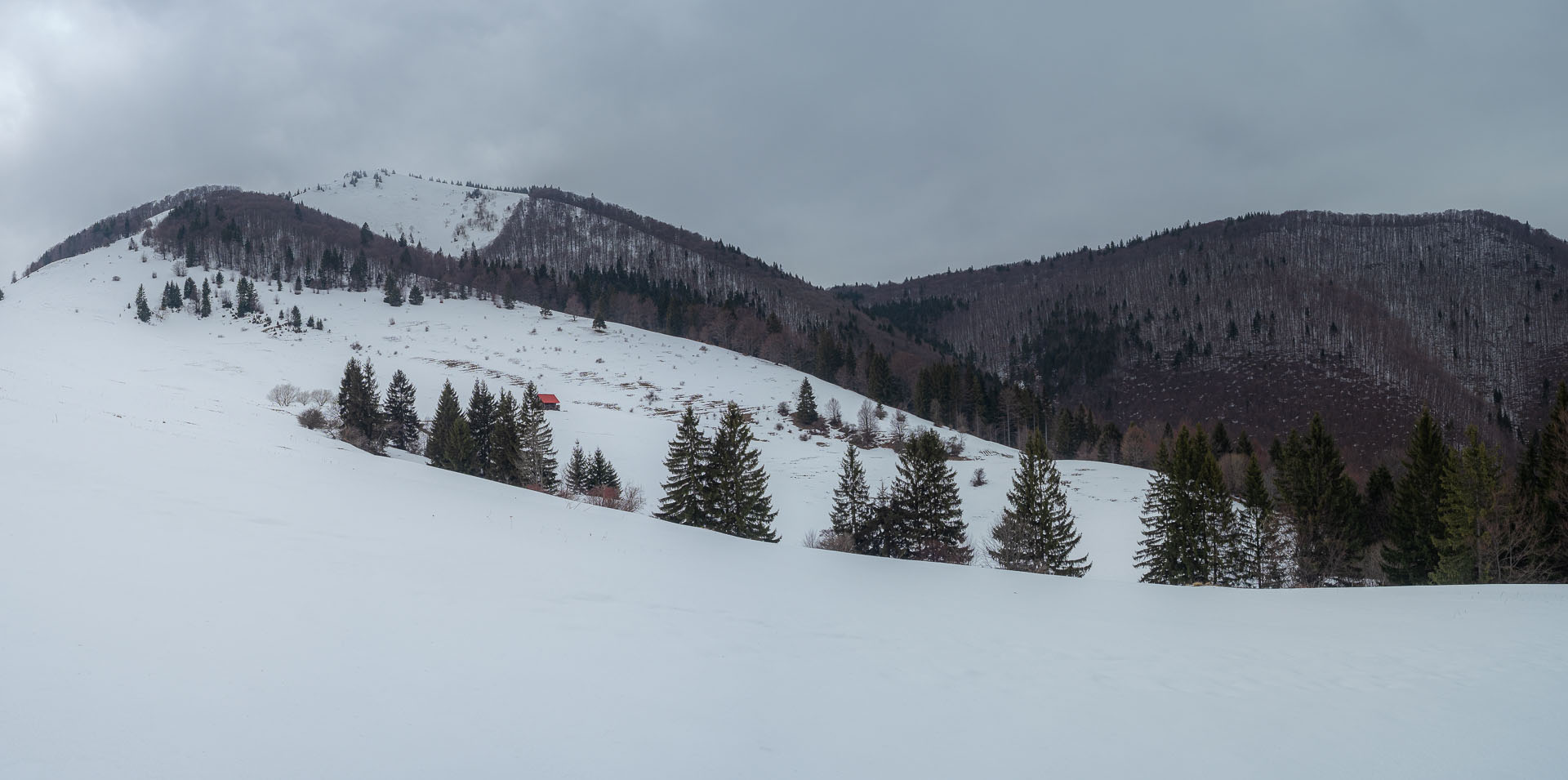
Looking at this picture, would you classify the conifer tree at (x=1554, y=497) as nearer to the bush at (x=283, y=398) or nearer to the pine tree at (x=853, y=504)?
the pine tree at (x=853, y=504)

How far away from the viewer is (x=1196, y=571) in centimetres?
3066

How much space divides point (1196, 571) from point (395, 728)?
34954 millimetres

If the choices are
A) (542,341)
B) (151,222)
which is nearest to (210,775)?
(542,341)

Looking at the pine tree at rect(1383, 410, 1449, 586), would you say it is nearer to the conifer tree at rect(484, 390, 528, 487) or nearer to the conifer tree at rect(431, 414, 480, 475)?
the conifer tree at rect(484, 390, 528, 487)

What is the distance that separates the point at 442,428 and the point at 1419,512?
55397 millimetres

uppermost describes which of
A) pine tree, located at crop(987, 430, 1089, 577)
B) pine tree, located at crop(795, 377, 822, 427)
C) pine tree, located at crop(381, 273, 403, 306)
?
pine tree, located at crop(381, 273, 403, 306)

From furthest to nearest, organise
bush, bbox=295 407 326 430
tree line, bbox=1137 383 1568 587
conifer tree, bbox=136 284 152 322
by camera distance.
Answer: conifer tree, bbox=136 284 152 322, bush, bbox=295 407 326 430, tree line, bbox=1137 383 1568 587

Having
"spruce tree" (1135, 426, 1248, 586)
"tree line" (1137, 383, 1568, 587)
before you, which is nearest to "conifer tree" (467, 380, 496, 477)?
"spruce tree" (1135, 426, 1248, 586)

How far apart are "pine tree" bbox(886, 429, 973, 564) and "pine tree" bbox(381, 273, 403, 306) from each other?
9798 centimetres

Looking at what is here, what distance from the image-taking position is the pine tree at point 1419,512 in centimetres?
2903

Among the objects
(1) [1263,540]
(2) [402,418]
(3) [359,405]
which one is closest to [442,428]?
(3) [359,405]

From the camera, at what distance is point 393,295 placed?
101750 millimetres

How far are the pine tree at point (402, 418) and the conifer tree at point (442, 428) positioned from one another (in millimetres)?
6005

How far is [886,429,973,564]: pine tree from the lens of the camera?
104 ft
